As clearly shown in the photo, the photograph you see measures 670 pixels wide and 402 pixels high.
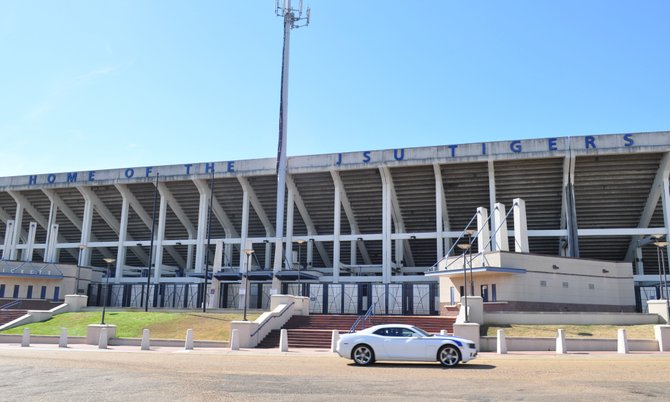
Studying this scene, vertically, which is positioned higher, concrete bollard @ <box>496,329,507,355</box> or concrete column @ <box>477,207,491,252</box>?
concrete column @ <box>477,207,491,252</box>

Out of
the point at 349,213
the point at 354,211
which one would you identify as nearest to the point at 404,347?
the point at 349,213

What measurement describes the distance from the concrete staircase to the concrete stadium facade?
29.8 ft

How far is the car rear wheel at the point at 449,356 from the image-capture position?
A: 16.6 m

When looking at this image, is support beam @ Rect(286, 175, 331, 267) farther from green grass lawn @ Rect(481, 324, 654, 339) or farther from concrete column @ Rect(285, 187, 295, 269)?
green grass lawn @ Rect(481, 324, 654, 339)

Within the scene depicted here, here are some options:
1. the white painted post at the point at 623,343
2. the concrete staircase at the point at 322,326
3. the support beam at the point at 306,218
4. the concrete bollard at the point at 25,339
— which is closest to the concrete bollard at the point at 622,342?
the white painted post at the point at 623,343

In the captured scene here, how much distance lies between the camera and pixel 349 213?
54.6 metres

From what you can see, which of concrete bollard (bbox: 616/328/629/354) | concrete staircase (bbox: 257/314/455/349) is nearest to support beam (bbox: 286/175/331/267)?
concrete staircase (bbox: 257/314/455/349)

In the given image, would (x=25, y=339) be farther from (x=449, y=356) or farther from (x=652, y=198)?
(x=652, y=198)

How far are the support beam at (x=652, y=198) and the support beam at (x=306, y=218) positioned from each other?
2877 cm

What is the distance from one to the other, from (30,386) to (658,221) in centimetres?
5137

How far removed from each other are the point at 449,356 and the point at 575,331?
47.6 feet

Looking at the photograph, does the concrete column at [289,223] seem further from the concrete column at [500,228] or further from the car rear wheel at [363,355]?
the car rear wheel at [363,355]

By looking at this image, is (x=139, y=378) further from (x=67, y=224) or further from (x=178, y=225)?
(x=67, y=224)

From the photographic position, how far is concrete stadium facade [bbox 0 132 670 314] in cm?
4575
